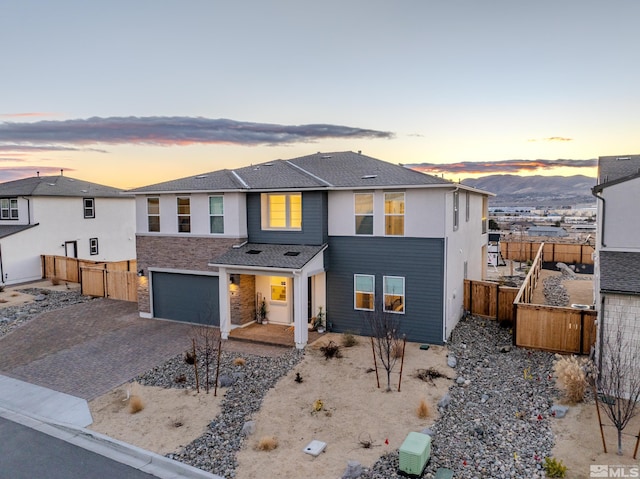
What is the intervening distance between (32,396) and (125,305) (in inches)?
398

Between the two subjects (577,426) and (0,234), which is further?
(0,234)

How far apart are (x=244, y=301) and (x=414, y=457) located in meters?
10.5

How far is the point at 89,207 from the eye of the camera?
2995 centimetres

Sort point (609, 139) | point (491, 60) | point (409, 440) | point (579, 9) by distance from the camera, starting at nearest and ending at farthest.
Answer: point (409, 440) → point (579, 9) → point (491, 60) → point (609, 139)

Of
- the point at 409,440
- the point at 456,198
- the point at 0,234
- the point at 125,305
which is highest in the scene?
the point at 456,198

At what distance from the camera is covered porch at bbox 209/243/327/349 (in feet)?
45.6

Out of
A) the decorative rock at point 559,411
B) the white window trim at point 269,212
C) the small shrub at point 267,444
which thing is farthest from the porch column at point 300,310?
the decorative rock at point 559,411

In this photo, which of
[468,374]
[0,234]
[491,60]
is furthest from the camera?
[0,234]

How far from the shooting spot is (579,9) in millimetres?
15508

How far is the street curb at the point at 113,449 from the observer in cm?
750

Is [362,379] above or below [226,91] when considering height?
below

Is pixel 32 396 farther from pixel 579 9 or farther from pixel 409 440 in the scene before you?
pixel 579 9

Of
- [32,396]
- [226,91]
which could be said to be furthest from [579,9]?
[32,396]

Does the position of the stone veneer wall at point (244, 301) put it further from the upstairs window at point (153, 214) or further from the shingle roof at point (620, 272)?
the shingle roof at point (620, 272)
